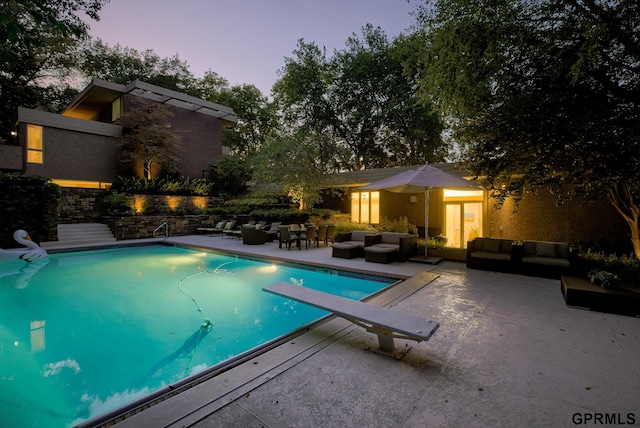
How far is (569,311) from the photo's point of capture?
4.25m

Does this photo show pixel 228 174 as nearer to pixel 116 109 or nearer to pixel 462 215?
pixel 116 109

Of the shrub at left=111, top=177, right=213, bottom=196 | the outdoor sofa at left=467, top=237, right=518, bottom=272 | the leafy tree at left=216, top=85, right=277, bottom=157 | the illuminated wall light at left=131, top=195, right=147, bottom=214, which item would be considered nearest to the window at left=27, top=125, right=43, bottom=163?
the shrub at left=111, top=177, right=213, bottom=196

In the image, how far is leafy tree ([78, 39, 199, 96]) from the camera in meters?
23.1

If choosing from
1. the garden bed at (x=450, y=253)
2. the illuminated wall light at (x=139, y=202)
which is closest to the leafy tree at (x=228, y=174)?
the illuminated wall light at (x=139, y=202)

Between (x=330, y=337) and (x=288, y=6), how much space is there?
17453mm

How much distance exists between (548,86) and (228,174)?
1693 centimetres

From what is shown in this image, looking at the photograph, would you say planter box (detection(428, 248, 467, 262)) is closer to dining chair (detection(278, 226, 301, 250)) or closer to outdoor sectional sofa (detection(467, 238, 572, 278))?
outdoor sectional sofa (detection(467, 238, 572, 278))

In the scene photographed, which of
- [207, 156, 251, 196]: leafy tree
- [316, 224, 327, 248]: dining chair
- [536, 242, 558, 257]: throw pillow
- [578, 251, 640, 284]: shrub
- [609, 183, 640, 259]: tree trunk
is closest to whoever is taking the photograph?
[578, 251, 640, 284]: shrub

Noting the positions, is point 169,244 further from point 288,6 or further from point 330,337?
point 288,6

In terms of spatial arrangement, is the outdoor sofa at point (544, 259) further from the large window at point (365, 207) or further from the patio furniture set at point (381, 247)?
the large window at point (365, 207)

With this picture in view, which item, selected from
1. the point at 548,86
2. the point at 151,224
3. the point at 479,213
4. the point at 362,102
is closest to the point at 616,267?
the point at 548,86

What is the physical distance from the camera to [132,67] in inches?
978

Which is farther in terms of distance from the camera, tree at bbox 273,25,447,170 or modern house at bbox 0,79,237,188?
tree at bbox 273,25,447,170

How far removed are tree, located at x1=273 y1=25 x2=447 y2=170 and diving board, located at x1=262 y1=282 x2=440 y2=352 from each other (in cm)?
1747
